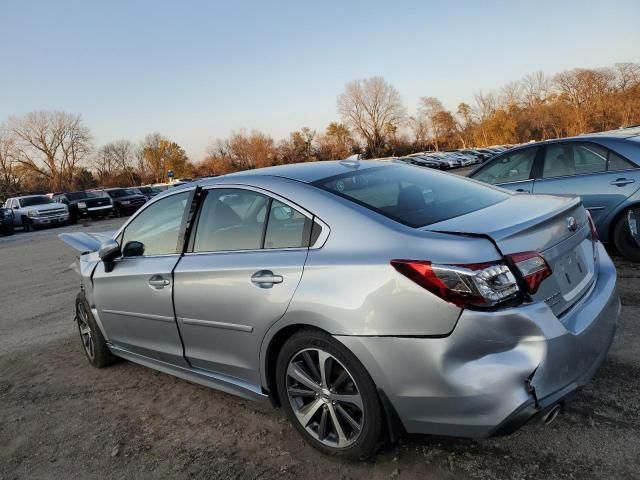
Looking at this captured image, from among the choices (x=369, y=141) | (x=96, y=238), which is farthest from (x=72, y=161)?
(x=96, y=238)

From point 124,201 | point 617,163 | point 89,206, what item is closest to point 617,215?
point 617,163

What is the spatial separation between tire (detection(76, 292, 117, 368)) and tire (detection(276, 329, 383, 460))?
7.42 ft

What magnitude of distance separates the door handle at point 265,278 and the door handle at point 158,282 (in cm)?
83

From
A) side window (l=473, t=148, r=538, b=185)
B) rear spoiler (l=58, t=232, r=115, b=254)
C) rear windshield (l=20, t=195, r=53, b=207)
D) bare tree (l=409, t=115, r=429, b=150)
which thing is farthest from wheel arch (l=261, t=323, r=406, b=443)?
bare tree (l=409, t=115, r=429, b=150)

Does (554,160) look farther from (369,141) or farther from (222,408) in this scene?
(369,141)

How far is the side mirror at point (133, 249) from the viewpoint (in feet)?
12.8

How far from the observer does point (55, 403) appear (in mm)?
4078

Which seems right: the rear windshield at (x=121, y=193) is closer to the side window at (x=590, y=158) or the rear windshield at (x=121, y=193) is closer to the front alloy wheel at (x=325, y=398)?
the side window at (x=590, y=158)

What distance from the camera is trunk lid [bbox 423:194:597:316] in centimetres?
239

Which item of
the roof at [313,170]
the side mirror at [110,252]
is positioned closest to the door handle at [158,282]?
the side mirror at [110,252]

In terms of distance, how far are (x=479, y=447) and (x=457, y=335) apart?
0.89 m

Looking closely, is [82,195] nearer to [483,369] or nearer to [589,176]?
[589,176]

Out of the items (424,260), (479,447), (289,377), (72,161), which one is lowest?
(479,447)

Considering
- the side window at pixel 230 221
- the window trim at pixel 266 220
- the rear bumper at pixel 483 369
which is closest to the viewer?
the rear bumper at pixel 483 369
